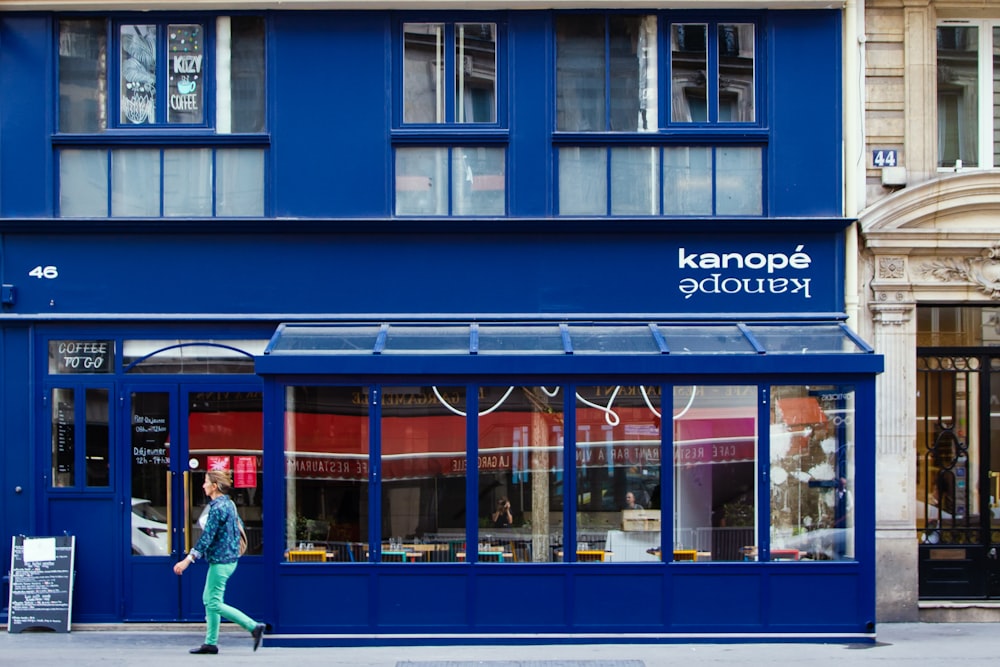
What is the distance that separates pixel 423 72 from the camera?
12.2 m

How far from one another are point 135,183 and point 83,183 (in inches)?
22.1

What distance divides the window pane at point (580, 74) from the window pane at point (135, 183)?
4509 mm

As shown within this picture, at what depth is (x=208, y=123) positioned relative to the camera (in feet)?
39.7

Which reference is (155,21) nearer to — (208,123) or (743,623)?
(208,123)

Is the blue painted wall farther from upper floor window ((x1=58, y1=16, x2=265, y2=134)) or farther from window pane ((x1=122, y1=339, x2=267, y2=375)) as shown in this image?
window pane ((x1=122, y1=339, x2=267, y2=375))

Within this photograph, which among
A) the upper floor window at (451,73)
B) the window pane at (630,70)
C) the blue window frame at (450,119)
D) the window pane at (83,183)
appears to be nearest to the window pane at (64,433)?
the window pane at (83,183)

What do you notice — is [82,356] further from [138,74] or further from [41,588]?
[138,74]

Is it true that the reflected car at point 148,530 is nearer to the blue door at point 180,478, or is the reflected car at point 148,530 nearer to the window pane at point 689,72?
the blue door at point 180,478

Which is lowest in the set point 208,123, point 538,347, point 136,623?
point 136,623

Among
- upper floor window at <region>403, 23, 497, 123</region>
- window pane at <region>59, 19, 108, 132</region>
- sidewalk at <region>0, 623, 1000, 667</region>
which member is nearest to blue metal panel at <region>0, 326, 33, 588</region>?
sidewalk at <region>0, 623, 1000, 667</region>

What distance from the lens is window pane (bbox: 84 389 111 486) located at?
1176 centimetres

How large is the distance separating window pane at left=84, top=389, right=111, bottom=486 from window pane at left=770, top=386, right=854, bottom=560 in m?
7.04

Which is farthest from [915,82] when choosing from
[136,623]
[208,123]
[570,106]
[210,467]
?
[136,623]

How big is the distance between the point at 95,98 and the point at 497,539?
6.57 m
